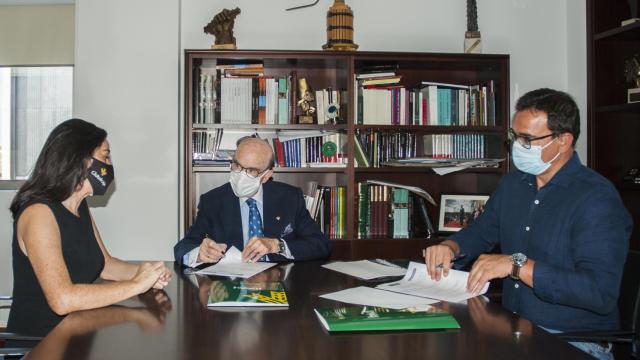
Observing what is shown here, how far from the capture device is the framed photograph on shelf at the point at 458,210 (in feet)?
12.7

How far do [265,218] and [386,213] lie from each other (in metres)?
1.16

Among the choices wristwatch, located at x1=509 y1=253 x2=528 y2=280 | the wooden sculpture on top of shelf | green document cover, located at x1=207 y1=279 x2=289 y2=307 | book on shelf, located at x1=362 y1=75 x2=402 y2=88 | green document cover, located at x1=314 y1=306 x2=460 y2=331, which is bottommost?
green document cover, located at x1=314 y1=306 x2=460 y2=331

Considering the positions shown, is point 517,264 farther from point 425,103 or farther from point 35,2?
point 35,2

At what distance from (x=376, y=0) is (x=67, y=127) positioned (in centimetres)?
255

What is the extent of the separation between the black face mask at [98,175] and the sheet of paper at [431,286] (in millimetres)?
986

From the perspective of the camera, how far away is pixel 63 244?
191 centimetres

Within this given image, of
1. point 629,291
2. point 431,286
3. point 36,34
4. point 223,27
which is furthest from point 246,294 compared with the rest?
point 36,34

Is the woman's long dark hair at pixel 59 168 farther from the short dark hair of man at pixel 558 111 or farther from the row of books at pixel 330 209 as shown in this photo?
the row of books at pixel 330 209

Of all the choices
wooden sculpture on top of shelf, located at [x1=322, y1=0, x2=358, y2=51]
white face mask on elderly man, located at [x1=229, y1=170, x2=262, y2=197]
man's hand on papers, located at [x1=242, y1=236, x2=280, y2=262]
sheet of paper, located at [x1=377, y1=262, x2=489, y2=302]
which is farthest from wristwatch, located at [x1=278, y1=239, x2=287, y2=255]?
wooden sculpture on top of shelf, located at [x1=322, y1=0, x2=358, y2=51]

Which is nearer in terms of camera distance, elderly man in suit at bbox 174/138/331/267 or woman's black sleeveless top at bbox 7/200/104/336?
woman's black sleeveless top at bbox 7/200/104/336

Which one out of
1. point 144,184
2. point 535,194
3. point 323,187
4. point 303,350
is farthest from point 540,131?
point 144,184

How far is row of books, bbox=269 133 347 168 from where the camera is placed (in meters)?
3.76

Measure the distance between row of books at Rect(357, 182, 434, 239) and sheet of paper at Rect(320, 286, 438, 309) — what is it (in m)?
1.89

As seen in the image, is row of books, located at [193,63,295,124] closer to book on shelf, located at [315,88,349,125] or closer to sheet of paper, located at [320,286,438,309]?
book on shelf, located at [315,88,349,125]
